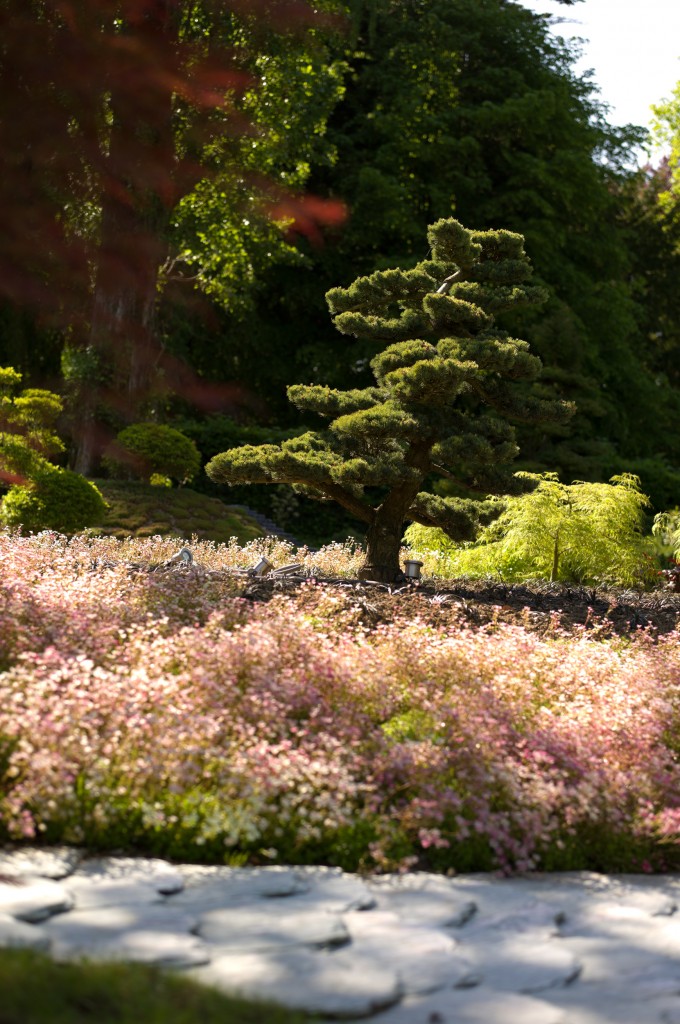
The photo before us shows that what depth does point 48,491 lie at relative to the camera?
46.1 ft

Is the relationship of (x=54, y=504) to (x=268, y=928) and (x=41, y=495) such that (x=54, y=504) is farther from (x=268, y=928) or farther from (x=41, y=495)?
(x=268, y=928)

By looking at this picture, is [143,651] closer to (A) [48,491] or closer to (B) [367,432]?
(B) [367,432]

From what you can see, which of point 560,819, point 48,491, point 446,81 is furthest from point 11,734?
point 446,81

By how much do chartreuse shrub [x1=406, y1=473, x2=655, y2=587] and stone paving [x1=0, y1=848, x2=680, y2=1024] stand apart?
818 cm

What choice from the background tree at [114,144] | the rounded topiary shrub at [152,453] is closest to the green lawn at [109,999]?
the rounded topiary shrub at [152,453]

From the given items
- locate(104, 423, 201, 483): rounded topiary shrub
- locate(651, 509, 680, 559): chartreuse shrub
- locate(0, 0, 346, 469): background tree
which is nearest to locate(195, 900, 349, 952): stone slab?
locate(651, 509, 680, 559): chartreuse shrub

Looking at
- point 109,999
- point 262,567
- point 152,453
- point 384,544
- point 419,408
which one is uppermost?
point 419,408

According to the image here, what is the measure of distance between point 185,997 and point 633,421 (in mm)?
24557

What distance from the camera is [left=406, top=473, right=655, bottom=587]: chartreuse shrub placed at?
12000 mm

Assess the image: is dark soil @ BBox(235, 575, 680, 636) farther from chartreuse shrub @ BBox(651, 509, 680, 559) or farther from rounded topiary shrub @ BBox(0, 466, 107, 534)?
rounded topiary shrub @ BBox(0, 466, 107, 534)

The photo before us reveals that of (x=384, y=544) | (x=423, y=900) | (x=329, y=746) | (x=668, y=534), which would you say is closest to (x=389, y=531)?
(x=384, y=544)

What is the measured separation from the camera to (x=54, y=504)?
45.8ft

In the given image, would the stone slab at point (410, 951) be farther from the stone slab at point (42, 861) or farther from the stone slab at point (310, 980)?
the stone slab at point (42, 861)

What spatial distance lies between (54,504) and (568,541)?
6.27 meters
